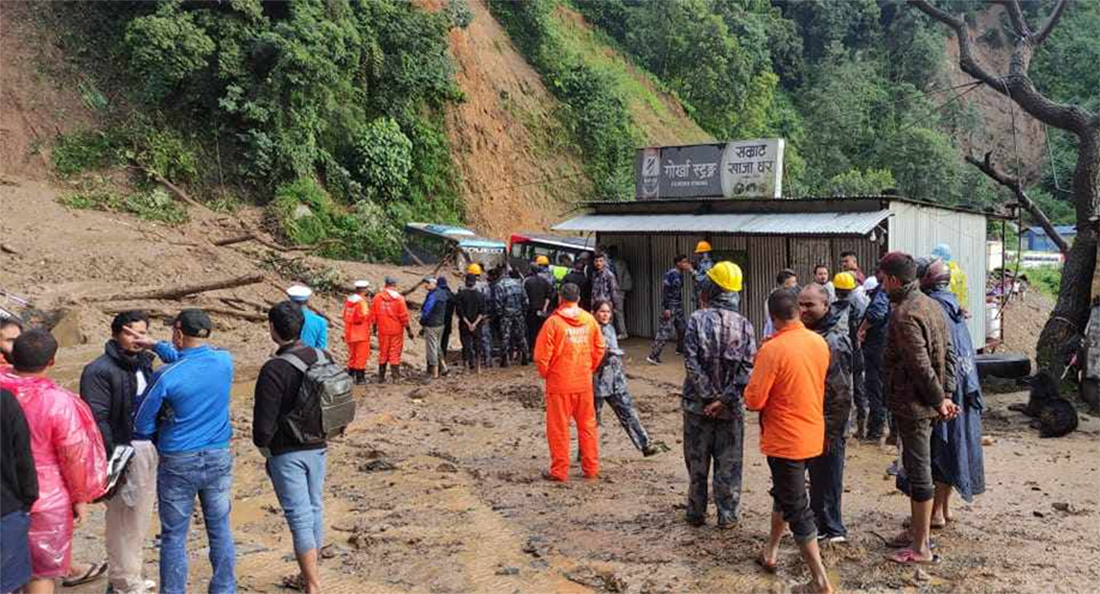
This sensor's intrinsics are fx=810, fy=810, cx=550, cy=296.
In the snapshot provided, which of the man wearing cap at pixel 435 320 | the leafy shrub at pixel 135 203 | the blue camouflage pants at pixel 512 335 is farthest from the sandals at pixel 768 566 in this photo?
the leafy shrub at pixel 135 203

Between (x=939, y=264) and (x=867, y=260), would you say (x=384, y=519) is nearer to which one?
(x=939, y=264)

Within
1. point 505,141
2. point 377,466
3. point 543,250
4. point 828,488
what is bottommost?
point 377,466

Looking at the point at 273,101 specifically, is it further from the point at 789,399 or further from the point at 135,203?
the point at 789,399

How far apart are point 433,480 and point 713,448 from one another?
278cm

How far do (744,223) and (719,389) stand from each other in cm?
836

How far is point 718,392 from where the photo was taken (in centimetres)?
557

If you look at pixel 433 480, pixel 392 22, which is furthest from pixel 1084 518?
pixel 392 22

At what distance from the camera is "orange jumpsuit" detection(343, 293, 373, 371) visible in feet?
38.3

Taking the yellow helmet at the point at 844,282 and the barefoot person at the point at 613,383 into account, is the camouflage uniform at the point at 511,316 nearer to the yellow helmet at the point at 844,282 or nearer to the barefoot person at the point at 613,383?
the barefoot person at the point at 613,383

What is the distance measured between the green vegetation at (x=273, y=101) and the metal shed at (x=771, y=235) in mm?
9057

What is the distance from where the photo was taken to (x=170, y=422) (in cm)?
432

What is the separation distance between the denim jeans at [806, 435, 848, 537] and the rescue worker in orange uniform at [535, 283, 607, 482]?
86.5 inches

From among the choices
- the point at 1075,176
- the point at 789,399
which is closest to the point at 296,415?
the point at 789,399

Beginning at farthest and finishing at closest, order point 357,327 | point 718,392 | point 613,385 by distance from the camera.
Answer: point 357,327
point 613,385
point 718,392
